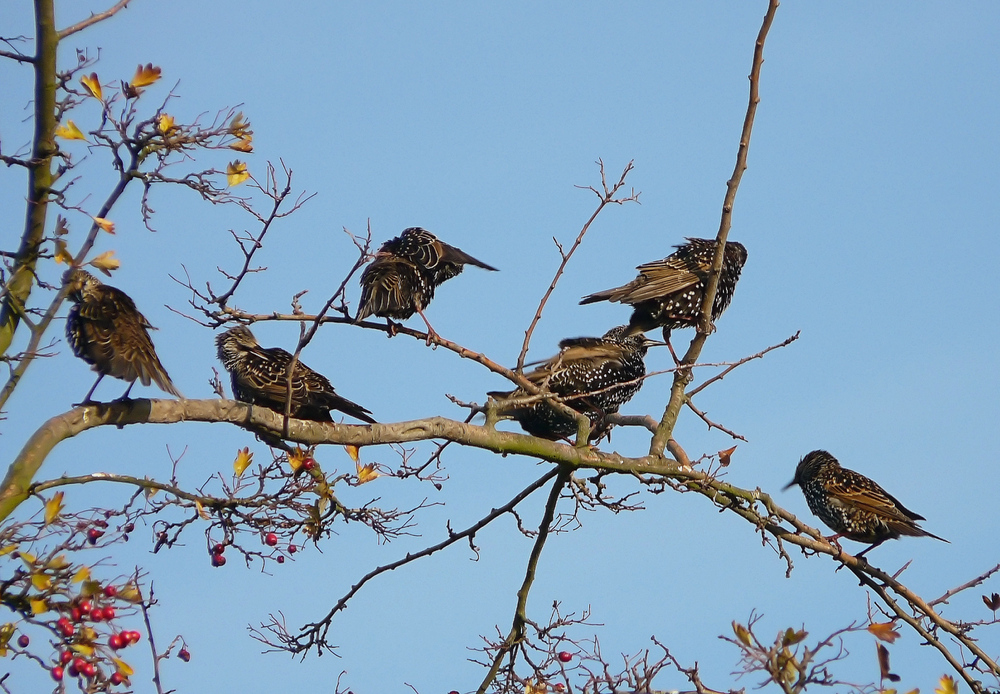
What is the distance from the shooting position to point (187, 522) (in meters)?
4.44

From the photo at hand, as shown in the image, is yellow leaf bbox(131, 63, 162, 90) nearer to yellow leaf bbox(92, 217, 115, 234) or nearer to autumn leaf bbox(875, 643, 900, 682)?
yellow leaf bbox(92, 217, 115, 234)

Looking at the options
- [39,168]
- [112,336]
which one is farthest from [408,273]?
[39,168]

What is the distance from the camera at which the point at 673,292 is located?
739cm

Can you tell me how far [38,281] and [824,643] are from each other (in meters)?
3.47

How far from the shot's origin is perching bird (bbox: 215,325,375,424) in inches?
238

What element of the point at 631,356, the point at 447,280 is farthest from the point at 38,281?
the point at 631,356

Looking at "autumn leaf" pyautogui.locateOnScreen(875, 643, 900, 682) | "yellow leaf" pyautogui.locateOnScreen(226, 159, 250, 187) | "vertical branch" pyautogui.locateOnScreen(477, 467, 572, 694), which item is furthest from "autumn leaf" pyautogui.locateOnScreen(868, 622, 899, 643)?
"yellow leaf" pyautogui.locateOnScreen(226, 159, 250, 187)

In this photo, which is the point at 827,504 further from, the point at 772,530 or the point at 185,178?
the point at 185,178

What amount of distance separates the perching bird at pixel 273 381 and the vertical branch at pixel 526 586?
104 cm

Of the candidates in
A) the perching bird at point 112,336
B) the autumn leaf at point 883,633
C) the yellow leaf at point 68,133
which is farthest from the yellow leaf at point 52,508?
the autumn leaf at point 883,633

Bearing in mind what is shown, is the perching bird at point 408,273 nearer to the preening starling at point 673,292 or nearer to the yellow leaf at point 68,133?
the preening starling at point 673,292

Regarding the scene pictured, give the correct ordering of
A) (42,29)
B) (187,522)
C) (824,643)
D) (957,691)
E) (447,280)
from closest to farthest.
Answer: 1. (824,643)
2. (957,691)
3. (187,522)
4. (42,29)
5. (447,280)

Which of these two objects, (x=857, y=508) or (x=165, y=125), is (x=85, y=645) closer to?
(x=165, y=125)

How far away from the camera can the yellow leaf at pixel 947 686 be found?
12.8 feet
